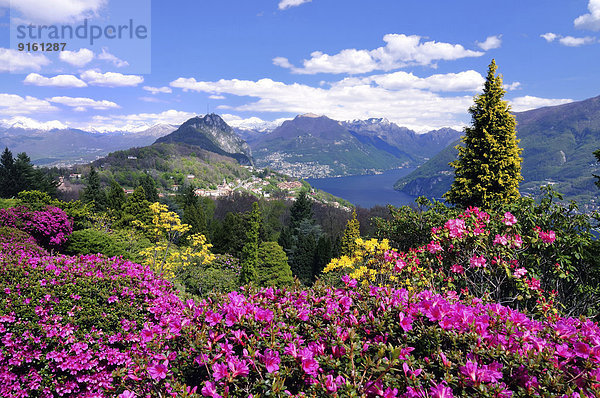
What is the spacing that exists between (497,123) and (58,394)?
1436 cm

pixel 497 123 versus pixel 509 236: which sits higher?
pixel 497 123

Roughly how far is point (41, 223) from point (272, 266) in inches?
464

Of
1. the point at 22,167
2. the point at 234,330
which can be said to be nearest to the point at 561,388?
the point at 234,330

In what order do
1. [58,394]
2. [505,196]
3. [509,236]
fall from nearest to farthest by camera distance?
[58,394], [509,236], [505,196]

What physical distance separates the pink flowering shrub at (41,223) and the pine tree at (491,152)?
14905 mm

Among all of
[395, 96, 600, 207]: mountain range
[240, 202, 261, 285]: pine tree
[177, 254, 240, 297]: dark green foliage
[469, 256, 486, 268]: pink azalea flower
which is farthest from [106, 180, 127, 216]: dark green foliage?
[395, 96, 600, 207]: mountain range

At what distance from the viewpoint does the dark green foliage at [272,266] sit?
18.7 m

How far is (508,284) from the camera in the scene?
5398 mm

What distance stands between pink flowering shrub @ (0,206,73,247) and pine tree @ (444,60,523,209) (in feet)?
48.9

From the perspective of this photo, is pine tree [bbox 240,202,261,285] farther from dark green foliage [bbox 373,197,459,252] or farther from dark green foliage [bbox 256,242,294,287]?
dark green foliage [bbox 373,197,459,252]

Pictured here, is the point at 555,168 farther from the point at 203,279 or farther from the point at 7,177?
the point at 7,177

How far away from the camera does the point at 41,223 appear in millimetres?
10500

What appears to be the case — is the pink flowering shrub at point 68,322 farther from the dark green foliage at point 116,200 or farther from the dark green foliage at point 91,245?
the dark green foliage at point 116,200

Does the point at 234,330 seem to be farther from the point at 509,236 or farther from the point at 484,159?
the point at 484,159
